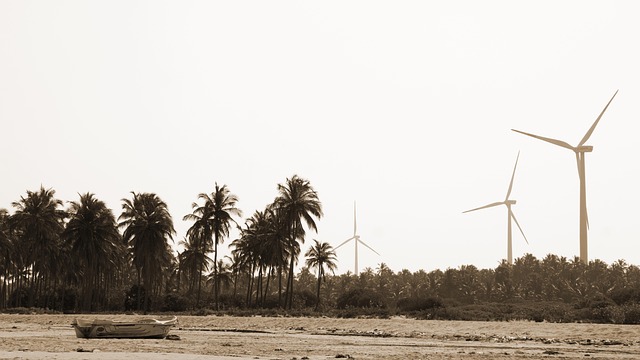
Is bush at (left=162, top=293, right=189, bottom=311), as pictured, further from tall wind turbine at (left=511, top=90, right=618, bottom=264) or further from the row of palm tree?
tall wind turbine at (left=511, top=90, right=618, bottom=264)

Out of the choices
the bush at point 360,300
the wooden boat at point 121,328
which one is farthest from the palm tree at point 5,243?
the wooden boat at point 121,328

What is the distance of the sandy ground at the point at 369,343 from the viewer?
35781mm

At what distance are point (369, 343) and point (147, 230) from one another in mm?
52867

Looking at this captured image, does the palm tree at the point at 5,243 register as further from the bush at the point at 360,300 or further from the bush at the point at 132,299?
the bush at the point at 360,300

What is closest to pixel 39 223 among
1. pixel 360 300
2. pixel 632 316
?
pixel 360 300

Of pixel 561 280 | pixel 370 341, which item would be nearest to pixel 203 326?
pixel 370 341

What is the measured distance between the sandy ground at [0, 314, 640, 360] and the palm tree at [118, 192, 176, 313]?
25992 mm

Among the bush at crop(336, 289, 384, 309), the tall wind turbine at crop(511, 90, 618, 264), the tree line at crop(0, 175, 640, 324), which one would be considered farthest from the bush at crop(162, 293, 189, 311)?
the tall wind turbine at crop(511, 90, 618, 264)

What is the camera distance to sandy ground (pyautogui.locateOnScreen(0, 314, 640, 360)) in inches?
1409

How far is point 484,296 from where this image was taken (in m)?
120

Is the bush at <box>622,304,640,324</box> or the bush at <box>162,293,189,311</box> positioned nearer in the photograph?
the bush at <box>622,304,640,324</box>

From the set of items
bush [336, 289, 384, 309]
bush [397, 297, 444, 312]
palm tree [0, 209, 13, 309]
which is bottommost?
bush [397, 297, 444, 312]

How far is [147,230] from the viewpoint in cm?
9462

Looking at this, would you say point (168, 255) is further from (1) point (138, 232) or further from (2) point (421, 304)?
(2) point (421, 304)
